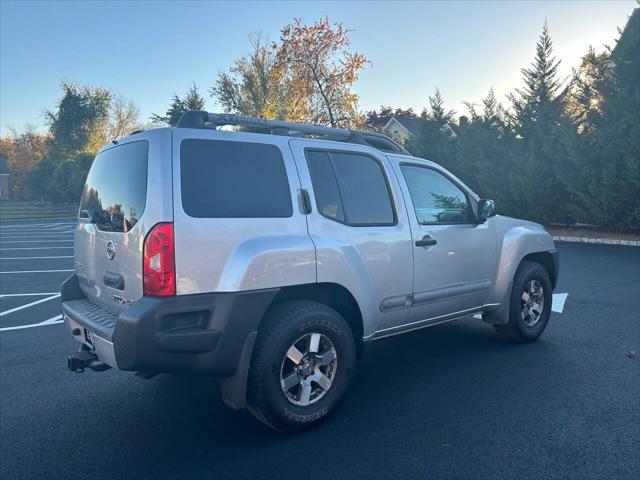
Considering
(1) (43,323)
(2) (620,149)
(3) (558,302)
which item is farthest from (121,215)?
(2) (620,149)

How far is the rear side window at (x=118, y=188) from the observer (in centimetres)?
301

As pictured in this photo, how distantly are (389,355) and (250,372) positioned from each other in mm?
2169

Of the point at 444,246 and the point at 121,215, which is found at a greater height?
the point at 121,215

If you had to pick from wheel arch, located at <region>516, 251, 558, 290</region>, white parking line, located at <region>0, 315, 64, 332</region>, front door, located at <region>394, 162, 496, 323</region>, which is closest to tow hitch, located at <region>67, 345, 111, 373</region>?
front door, located at <region>394, 162, 496, 323</region>

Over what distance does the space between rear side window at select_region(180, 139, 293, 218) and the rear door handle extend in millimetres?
1219

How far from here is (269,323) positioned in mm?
3133

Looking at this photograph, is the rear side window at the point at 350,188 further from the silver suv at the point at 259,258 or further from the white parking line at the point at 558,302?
the white parking line at the point at 558,302

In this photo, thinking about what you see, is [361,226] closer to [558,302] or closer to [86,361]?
[86,361]

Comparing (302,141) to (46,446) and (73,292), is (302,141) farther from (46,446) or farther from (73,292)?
(46,446)

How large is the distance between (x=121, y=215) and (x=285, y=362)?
1.40m

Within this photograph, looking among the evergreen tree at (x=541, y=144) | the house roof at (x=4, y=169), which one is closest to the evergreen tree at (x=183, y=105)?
the evergreen tree at (x=541, y=144)

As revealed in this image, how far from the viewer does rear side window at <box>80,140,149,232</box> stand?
9.86 feet

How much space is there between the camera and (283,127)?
3.74 m

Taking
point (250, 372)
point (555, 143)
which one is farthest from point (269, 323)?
point (555, 143)
